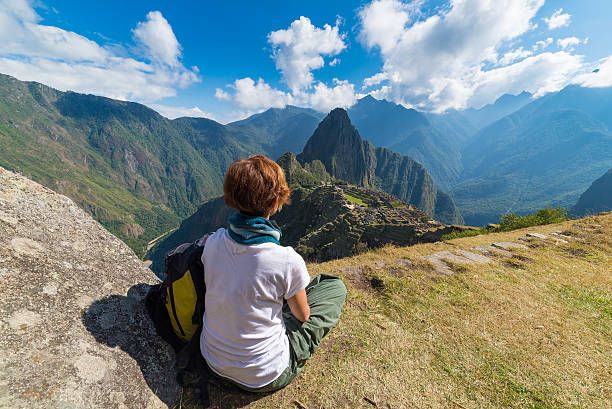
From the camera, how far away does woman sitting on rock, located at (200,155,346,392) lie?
2248 millimetres

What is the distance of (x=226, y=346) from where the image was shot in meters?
2.47

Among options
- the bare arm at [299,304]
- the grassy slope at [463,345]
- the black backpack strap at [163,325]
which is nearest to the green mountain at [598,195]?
the grassy slope at [463,345]

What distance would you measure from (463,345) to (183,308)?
4104 mm

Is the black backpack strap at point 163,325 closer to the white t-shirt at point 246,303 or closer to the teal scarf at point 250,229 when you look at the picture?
the white t-shirt at point 246,303

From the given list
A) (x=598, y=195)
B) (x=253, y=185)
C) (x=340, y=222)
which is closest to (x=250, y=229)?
(x=253, y=185)

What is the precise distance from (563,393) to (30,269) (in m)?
6.27

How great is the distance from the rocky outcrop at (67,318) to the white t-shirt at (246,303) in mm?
736

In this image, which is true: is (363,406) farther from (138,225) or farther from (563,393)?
(138,225)

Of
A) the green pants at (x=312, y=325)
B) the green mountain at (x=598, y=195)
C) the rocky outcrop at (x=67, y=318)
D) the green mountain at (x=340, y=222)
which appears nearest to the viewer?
the rocky outcrop at (x=67, y=318)

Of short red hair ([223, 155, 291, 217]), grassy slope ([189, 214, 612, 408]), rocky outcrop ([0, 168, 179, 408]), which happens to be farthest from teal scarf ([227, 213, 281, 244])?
grassy slope ([189, 214, 612, 408])

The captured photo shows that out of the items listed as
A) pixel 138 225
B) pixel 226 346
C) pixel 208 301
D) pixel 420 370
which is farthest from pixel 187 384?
pixel 138 225

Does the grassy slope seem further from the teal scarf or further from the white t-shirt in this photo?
the teal scarf

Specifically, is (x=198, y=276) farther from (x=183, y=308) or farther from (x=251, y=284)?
(x=251, y=284)

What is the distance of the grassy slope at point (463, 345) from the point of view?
2822 millimetres
